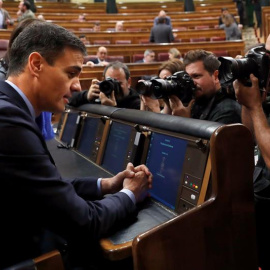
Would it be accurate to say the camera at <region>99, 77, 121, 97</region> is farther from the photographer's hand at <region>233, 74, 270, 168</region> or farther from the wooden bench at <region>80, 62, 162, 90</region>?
the wooden bench at <region>80, 62, 162, 90</region>

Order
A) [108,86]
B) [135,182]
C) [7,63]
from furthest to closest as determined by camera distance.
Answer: [108,86] → [7,63] → [135,182]

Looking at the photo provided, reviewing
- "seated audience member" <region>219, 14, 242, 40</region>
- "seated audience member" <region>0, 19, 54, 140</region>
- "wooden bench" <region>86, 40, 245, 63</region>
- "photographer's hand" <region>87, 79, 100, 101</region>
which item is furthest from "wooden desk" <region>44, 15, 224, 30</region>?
"seated audience member" <region>0, 19, 54, 140</region>

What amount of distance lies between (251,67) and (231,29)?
16.8 ft

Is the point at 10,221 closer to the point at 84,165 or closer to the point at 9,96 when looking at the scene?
the point at 9,96

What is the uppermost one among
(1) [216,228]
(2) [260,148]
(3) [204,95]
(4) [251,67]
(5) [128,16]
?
(5) [128,16]

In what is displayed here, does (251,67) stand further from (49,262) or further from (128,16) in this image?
(128,16)

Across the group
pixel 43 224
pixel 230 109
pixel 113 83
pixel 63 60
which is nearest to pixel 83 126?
pixel 113 83

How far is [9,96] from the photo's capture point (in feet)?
2.65

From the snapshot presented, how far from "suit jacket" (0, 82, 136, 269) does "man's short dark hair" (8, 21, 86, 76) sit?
0.10 meters

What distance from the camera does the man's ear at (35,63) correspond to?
0.83m

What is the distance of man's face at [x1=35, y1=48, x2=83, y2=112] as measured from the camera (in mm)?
850

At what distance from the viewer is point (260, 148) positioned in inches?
40.7

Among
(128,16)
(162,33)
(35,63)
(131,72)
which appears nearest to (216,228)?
(35,63)

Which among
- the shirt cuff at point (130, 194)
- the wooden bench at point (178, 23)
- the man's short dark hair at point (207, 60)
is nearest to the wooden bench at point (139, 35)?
the wooden bench at point (178, 23)
